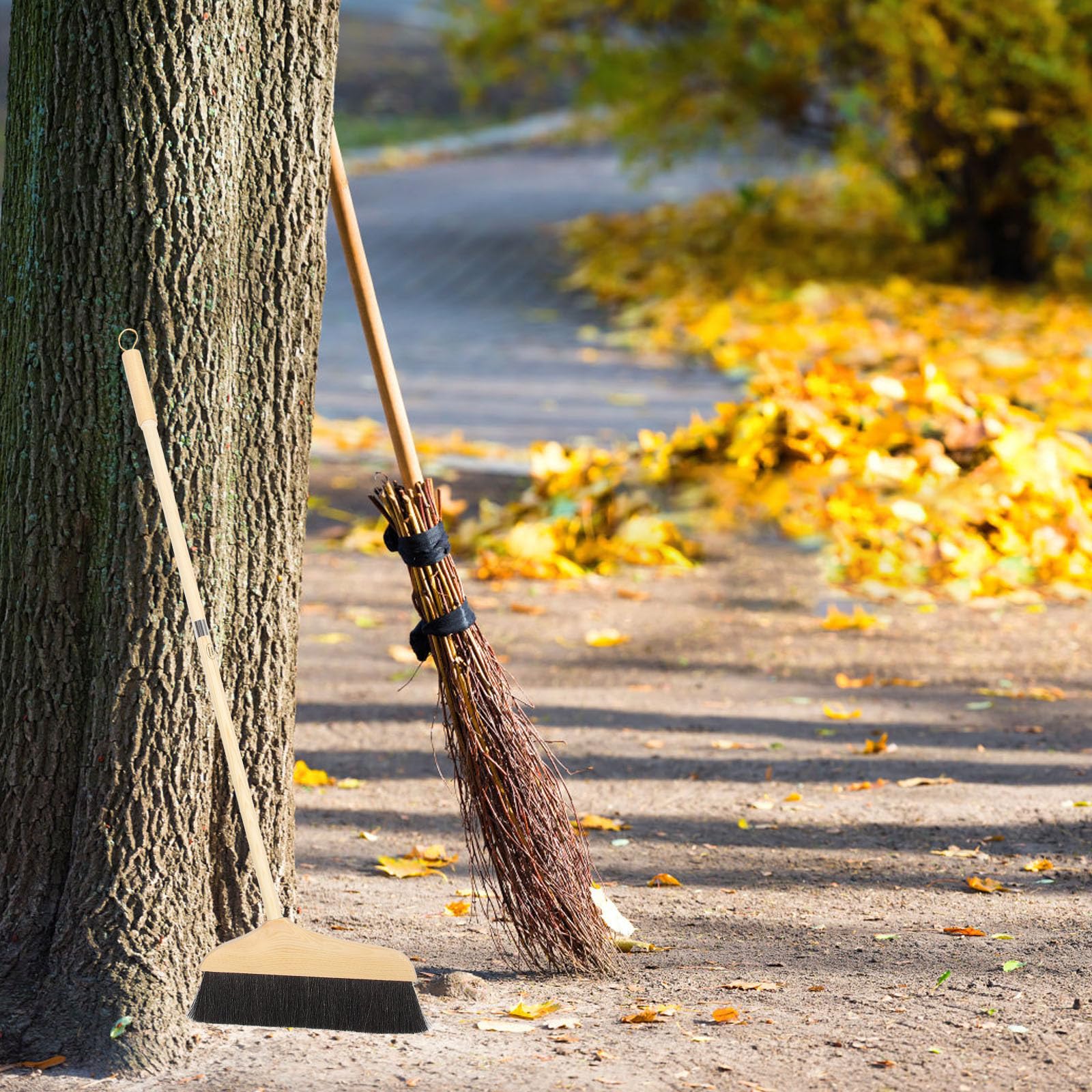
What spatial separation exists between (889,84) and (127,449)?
967 cm

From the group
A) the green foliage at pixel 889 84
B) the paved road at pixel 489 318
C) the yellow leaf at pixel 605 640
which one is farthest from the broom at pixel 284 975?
the green foliage at pixel 889 84

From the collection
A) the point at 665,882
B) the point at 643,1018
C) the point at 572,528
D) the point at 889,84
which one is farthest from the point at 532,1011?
the point at 889,84

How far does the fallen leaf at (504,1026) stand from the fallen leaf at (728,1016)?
31 cm

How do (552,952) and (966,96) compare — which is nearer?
(552,952)

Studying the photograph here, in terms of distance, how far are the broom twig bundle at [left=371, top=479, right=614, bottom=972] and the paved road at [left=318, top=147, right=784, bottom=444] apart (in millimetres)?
5232

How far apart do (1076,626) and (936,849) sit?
2.06 metres

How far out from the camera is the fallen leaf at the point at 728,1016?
2.45 m

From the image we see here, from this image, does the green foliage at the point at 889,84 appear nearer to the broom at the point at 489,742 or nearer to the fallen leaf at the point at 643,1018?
the broom at the point at 489,742

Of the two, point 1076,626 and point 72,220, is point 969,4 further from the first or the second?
point 72,220

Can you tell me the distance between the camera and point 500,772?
261 cm

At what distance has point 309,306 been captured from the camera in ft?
8.27

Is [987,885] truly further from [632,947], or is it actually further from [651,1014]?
[651,1014]

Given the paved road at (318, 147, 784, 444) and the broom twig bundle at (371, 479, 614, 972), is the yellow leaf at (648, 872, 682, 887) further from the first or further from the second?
the paved road at (318, 147, 784, 444)

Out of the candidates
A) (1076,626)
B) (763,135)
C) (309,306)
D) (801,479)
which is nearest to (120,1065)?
(309,306)
